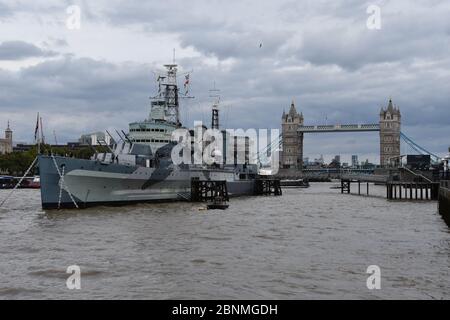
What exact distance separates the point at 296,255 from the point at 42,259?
10.1m

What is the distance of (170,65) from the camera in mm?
65062

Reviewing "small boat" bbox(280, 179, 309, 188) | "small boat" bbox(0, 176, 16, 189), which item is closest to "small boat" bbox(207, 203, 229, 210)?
"small boat" bbox(0, 176, 16, 189)

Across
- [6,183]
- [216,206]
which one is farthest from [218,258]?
[6,183]

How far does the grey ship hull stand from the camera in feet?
135

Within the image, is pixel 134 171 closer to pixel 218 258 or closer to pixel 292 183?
pixel 218 258

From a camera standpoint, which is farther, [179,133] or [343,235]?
[179,133]

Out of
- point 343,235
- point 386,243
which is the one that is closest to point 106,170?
point 343,235

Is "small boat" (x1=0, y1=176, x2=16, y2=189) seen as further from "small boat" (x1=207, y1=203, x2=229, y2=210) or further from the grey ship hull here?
"small boat" (x1=207, y1=203, x2=229, y2=210)

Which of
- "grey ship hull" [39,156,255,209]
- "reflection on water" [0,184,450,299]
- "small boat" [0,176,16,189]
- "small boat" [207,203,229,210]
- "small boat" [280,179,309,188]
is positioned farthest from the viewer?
"small boat" [280,179,309,188]

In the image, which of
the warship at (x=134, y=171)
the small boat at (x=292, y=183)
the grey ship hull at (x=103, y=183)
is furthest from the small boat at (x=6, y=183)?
the small boat at (x=292, y=183)

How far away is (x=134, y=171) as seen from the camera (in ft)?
157

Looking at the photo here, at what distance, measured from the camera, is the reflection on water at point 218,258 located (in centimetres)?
1609

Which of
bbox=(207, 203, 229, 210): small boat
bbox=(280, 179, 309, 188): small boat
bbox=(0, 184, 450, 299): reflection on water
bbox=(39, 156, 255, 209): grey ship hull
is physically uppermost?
bbox=(39, 156, 255, 209): grey ship hull
